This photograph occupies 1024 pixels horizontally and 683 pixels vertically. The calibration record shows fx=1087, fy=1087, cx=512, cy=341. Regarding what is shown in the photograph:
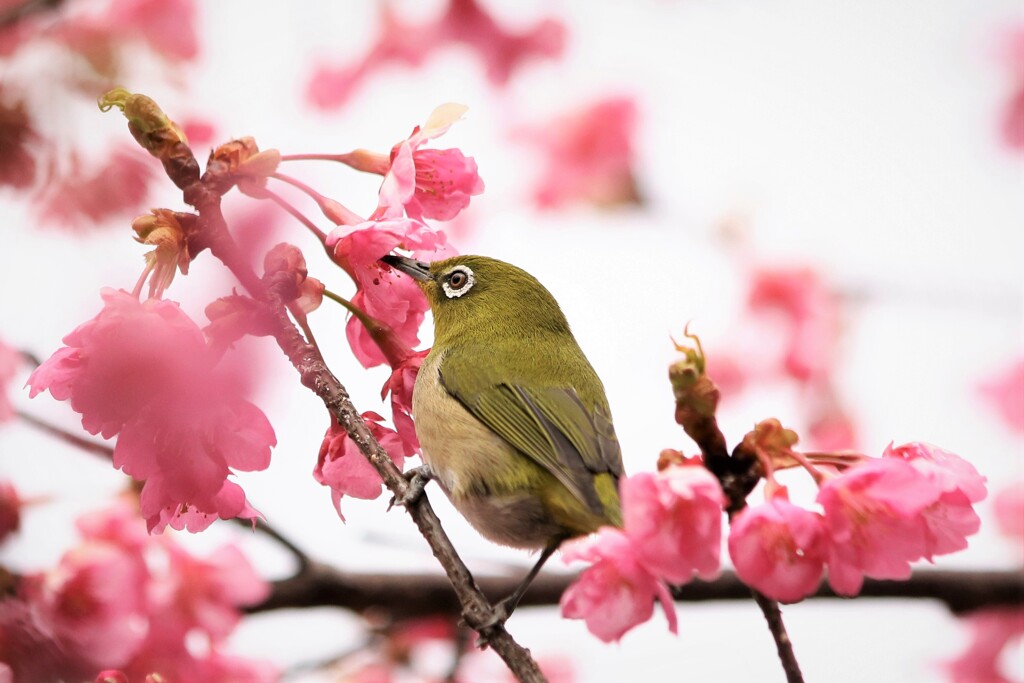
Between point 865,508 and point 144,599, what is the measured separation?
264 cm

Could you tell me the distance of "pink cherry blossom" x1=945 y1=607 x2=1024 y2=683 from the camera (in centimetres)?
506

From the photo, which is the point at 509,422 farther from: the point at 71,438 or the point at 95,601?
the point at 95,601

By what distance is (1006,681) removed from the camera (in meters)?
5.09

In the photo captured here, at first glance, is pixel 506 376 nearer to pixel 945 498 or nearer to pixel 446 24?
pixel 945 498

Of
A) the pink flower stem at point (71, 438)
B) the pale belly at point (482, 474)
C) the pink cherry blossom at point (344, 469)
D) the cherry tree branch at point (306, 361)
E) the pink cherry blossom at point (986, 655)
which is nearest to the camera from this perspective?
the cherry tree branch at point (306, 361)

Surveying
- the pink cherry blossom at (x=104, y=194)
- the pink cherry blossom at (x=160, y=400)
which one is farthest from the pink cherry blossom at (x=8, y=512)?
the pink cherry blossom at (x=160, y=400)

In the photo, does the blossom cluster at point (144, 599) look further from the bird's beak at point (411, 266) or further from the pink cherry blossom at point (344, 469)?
the bird's beak at point (411, 266)

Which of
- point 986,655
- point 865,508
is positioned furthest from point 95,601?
point 986,655

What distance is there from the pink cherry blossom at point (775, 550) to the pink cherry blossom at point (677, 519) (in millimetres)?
48

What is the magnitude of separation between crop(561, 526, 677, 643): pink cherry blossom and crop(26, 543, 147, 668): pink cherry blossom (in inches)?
53.4

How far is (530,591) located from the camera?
12.2ft

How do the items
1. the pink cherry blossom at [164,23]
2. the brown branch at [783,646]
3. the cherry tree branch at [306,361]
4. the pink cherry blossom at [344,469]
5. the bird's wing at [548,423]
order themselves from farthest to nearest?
the pink cherry blossom at [164,23], the bird's wing at [548,423], the pink cherry blossom at [344,469], the cherry tree branch at [306,361], the brown branch at [783,646]

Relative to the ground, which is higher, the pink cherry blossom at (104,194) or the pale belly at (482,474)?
the pink cherry blossom at (104,194)

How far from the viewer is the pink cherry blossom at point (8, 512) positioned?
2.81 meters
